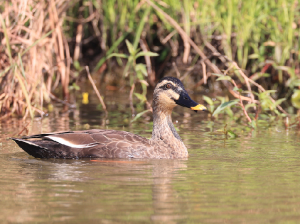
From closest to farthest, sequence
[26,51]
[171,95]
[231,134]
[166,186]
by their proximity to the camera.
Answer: [166,186], [171,95], [231,134], [26,51]

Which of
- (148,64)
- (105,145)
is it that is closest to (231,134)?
(105,145)

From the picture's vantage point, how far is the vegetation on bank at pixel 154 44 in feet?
32.2

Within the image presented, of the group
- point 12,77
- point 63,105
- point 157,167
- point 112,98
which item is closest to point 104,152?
point 157,167

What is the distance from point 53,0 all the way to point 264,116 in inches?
172

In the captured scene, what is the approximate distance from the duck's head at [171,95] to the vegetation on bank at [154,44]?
1724 millimetres

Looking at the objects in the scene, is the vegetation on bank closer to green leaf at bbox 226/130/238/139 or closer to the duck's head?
green leaf at bbox 226/130/238/139

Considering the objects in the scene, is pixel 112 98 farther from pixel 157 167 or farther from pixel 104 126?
pixel 157 167

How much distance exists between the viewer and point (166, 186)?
213 inches

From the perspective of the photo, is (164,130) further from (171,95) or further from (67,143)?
(67,143)

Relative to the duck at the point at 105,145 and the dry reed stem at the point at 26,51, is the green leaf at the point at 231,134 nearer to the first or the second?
the duck at the point at 105,145

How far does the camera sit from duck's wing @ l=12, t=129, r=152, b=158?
23.1 feet

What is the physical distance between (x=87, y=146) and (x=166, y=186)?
1951mm

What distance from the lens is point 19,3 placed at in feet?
31.7

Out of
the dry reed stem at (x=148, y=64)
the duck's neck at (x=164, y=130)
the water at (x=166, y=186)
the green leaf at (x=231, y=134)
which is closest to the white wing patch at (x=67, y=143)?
the water at (x=166, y=186)
